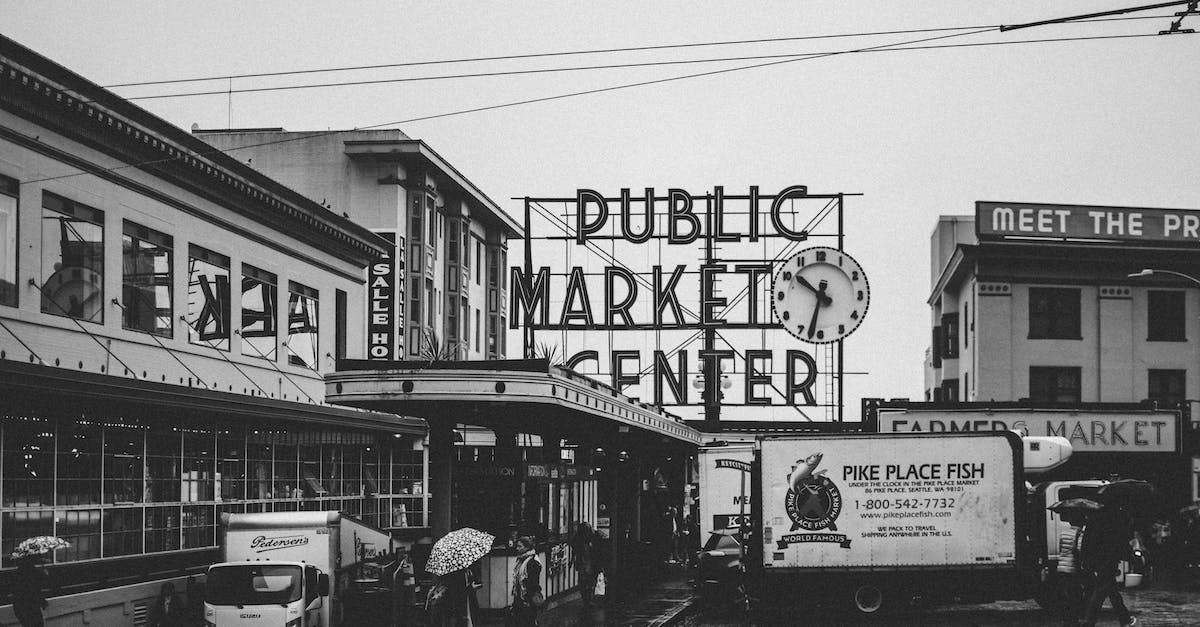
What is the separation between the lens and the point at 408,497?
39.2 meters

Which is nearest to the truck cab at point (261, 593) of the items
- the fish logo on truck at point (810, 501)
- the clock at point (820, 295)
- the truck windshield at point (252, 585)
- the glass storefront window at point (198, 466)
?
the truck windshield at point (252, 585)

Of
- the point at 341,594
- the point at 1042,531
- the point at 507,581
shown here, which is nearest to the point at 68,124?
the point at 341,594

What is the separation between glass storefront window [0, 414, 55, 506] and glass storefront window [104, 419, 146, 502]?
5.59ft

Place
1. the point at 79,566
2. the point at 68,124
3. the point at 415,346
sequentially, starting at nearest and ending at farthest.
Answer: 1. the point at 79,566
2. the point at 68,124
3. the point at 415,346

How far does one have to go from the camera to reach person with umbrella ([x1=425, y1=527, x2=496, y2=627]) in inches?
659

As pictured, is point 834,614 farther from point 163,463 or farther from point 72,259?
point 72,259

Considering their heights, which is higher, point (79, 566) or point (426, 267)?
point (426, 267)

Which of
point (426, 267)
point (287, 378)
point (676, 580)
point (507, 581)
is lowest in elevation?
point (676, 580)

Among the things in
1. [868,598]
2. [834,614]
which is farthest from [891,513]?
[834,614]

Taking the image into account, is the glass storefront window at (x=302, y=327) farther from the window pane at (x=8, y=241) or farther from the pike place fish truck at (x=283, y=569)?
the window pane at (x=8, y=241)

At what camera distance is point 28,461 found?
67.7 feet

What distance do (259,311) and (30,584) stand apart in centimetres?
1519

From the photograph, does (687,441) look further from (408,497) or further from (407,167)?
(407,167)

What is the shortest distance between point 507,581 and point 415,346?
2757cm
